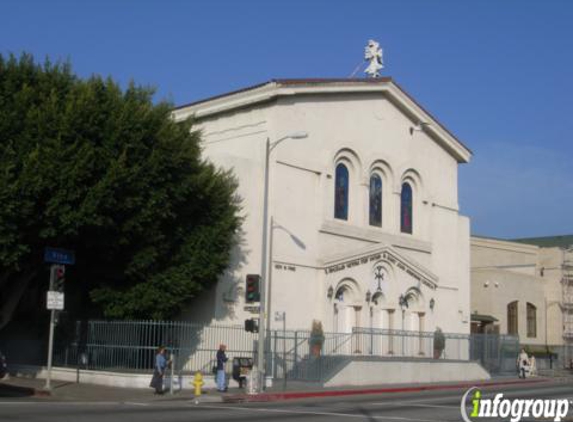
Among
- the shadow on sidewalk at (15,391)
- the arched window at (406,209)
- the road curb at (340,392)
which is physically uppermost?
the arched window at (406,209)

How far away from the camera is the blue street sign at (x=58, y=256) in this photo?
85.1 ft

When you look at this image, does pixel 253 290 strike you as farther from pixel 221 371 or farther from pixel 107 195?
pixel 107 195

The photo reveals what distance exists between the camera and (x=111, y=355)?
1174 inches

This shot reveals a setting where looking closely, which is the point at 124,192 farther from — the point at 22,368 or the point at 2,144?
the point at 22,368

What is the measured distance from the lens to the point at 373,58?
138 ft

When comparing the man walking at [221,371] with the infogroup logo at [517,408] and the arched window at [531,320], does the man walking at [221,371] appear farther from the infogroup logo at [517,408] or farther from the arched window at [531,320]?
the arched window at [531,320]

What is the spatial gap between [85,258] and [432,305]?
19.6 metres

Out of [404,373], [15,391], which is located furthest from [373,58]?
[15,391]

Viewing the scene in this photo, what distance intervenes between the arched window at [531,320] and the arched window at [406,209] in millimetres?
18749

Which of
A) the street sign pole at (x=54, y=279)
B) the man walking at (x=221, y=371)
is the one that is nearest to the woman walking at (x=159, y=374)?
the man walking at (x=221, y=371)

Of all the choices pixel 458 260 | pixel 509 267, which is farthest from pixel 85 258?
pixel 509 267

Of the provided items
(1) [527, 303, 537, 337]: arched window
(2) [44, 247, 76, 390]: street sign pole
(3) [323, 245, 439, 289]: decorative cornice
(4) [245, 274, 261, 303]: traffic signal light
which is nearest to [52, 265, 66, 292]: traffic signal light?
(2) [44, 247, 76, 390]: street sign pole

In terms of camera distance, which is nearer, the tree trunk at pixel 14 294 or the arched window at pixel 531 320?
the tree trunk at pixel 14 294

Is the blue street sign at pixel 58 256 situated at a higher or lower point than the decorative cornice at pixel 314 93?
lower
